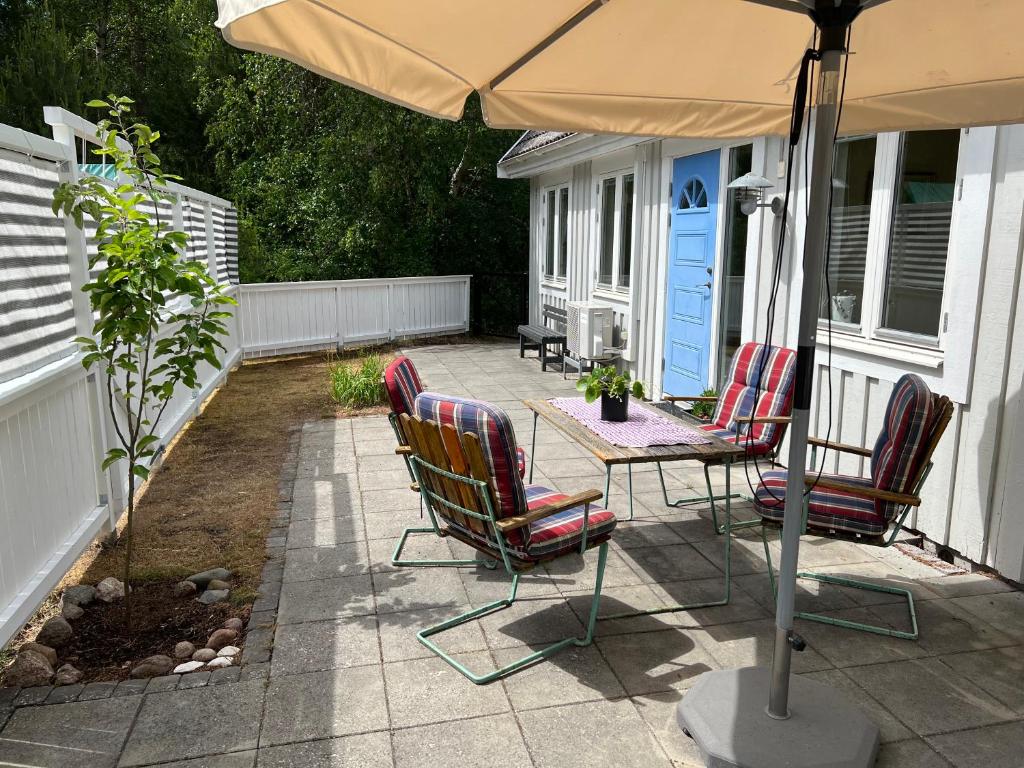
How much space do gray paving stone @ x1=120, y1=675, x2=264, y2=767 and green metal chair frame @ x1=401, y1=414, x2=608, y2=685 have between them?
0.75 meters

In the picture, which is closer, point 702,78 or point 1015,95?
point 1015,95

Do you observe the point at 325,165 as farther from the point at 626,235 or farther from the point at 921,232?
the point at 921,232

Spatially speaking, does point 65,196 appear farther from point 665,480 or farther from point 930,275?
point 930,275

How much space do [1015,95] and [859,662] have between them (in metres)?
2.40

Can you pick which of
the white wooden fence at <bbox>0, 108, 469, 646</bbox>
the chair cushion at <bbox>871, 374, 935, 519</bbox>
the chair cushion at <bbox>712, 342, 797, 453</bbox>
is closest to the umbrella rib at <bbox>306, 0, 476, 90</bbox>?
the white wooden fence at <bbox>0, 108, 469, 646</bbox>

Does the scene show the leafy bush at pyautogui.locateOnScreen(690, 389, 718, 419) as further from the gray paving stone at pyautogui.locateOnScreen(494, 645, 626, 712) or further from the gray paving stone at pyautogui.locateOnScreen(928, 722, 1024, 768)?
the gray paving stone at pyautogui.locateOnScreen(928, 722, 1024, 768)

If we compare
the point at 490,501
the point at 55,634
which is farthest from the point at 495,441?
the point at 55,634

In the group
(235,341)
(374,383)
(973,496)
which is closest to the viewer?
(973,496)

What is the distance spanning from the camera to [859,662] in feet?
10.2

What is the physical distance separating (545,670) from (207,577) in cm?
187

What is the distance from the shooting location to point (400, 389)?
3686 mm

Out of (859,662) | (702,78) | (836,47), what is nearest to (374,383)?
→ (702,78)

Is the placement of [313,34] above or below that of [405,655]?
above

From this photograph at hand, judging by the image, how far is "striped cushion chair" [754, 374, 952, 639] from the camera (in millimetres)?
3252
